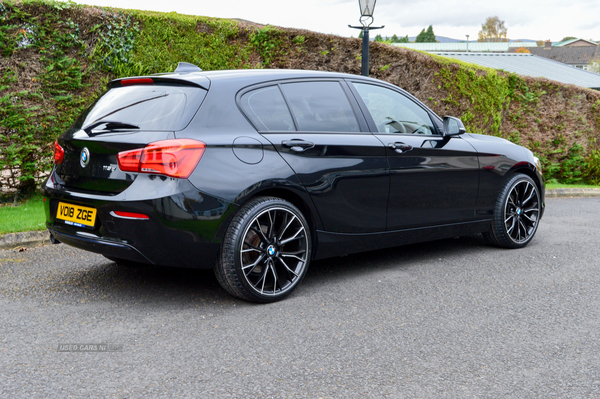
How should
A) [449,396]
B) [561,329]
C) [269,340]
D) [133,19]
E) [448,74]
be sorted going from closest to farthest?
[449,396] < [269,340] < [561,329] < [133,19] < [448,74]

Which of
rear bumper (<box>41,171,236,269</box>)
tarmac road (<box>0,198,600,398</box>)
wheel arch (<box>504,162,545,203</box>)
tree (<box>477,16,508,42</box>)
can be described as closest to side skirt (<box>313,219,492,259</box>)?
tarmac road (<box>0,198,600,398</box>)

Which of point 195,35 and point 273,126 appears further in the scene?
point 195,35

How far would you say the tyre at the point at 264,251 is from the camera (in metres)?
3.92

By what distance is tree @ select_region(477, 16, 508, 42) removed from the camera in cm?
10850

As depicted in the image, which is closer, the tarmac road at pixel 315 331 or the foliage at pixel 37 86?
the tarmac road at pixel 315 331

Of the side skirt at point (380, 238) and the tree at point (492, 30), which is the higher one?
the tree at point (492, 30)

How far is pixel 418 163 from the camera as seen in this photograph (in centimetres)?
505

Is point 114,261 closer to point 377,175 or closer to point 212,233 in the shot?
point 212,233

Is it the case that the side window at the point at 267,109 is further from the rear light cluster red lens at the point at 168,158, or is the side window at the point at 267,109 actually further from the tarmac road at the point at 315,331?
the tarmac road at the point at 315,331

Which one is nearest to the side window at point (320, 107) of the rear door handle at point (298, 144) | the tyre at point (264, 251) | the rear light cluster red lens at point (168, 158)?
the rear door handle at point (298, 144)

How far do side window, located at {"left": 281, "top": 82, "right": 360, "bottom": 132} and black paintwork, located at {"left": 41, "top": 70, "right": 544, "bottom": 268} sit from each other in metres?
0.07

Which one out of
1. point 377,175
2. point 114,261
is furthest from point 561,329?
point 114,261

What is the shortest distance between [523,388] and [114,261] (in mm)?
3586

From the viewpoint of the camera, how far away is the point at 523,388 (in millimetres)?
2857
